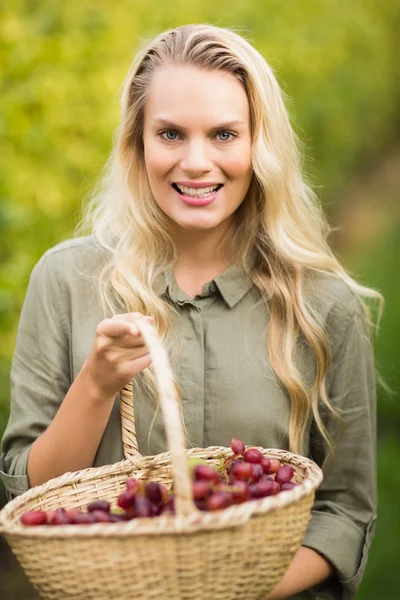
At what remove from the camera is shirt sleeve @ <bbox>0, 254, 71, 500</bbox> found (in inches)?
91.3

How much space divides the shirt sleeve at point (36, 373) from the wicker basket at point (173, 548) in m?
0.57

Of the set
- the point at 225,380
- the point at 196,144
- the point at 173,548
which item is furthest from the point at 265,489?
the point at 196,144

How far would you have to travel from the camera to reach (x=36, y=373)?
7.71 feet

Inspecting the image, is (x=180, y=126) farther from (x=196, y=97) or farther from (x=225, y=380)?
(x=225, y=380)

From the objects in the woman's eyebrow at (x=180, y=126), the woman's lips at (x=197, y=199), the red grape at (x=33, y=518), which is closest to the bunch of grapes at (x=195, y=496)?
the red grape at (x=33, y=518)

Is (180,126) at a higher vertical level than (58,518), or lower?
higher

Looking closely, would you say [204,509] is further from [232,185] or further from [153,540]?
[232,185]

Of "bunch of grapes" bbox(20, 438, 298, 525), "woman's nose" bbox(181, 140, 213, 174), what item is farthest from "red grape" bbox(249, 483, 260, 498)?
"woman's nose" bbox(181, 140, 213, 174)

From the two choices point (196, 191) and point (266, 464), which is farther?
point (196, 191)

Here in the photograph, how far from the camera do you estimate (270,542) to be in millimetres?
1668

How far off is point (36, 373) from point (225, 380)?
487 mm

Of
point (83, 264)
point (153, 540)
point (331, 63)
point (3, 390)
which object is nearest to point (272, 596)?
point (153, 540)

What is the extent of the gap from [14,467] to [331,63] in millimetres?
8125

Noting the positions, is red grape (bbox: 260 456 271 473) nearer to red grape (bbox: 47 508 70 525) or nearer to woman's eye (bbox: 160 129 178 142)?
red grape (bbox: 47 508 70 525)
